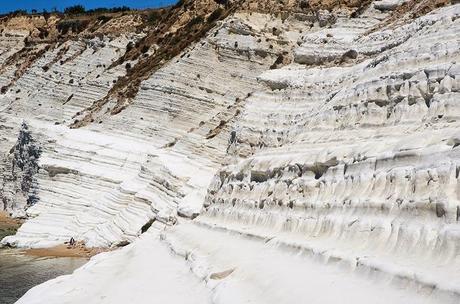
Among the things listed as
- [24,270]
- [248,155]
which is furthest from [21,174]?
[248,155]

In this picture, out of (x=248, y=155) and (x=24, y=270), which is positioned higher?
(x=248, y=155)

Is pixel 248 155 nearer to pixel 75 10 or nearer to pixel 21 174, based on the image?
pixel 21 174

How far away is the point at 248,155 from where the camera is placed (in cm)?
2244

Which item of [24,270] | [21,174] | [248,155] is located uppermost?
[248,155]

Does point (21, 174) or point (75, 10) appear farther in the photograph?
point (75, 10)

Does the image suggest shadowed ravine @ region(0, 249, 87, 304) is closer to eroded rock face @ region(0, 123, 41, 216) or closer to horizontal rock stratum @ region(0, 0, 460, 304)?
horizontal rock stratum @ region(0, 0, 460, 304)

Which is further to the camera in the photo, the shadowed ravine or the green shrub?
the green shrub

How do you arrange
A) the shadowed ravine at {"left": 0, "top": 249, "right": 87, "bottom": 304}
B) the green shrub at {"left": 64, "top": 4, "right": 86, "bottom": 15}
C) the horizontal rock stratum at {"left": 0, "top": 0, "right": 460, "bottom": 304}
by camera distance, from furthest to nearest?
the green shrub at {"left": 64, "top": 4, "right": 86, "bottom": 15} → the shadowed ravine at {"left": 0, "top": 249, "right": 87, "bottom": 304} → the horizontal rock stratum at {"left": 0, "top": 0, "right": 460, "bottom": 304}

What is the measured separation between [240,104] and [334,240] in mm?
23673

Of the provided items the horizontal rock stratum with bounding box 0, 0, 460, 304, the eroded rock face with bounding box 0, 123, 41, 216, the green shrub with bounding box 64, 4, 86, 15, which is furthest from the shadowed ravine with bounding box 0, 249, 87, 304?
the green shrub with bounding box 64, 4, 86, 15

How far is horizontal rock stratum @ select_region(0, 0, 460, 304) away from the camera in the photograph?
27.8 ft

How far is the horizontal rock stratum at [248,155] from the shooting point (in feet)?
27.8

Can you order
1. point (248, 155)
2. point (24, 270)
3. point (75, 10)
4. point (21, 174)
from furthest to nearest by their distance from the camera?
point (75, 10), point (21, 174), point (24, 270), point (248, 155)

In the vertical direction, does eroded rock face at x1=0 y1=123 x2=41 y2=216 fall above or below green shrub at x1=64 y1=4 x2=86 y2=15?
below
